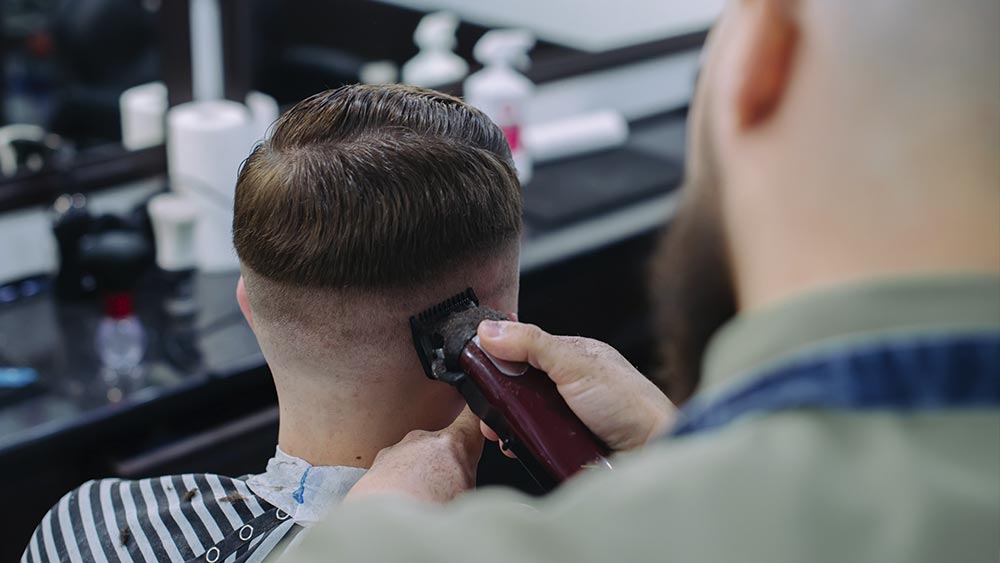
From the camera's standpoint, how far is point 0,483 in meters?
1.85

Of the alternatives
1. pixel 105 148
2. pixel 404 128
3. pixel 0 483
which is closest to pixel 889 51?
pixel 404 128

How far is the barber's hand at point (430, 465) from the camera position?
3.28 ft

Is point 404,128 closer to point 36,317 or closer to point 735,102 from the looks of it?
point 735,102

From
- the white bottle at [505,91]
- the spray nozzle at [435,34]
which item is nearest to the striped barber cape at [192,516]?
the white bottle at [505,91]

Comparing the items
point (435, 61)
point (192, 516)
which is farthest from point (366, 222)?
point (435, 61)

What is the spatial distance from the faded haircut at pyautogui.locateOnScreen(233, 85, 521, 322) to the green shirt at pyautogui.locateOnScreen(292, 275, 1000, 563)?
24.1 inches

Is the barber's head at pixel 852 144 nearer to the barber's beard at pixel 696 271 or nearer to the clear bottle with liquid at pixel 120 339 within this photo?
the barber's beard at pixel 696 271

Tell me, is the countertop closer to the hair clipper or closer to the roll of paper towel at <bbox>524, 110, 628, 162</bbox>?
the roll of paper towel at <bbox>524, 110, 628, 162</bbox>

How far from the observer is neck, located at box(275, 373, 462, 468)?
1215 millimetres

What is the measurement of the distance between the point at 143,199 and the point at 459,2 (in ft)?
5.57

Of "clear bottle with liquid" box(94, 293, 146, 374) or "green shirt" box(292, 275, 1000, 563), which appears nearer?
"green shirt" box(292, 275, 1000, 563)

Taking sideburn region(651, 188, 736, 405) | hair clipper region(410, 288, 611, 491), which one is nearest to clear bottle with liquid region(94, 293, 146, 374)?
hair clipper region(410, 288, 611, 491)

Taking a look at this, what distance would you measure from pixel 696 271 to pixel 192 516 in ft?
2.88

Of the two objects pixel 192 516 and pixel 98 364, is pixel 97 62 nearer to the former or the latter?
pixel 98 364
